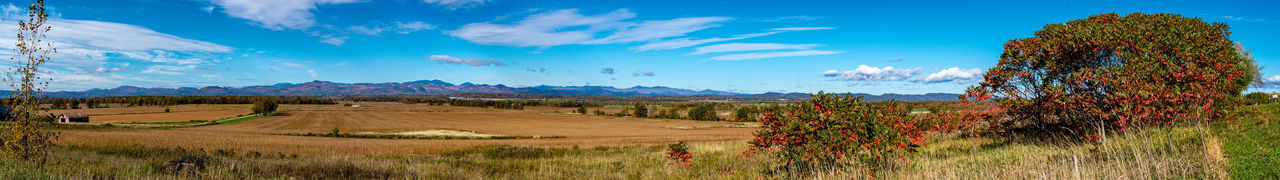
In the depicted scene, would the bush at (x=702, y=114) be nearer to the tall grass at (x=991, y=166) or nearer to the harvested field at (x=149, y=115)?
the harvested field at (x=149, y=115)

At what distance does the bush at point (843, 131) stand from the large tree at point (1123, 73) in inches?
146

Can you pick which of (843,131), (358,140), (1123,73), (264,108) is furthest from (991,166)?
(264,108)

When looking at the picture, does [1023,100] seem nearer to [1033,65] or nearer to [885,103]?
[1033,65]

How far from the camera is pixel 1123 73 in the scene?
36.7ft

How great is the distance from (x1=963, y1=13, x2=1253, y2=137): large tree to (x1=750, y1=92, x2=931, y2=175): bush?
3.70m

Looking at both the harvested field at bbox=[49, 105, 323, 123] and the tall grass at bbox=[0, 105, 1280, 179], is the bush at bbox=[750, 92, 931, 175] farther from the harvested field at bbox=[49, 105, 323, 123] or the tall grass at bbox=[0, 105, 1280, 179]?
the harvested field at bbox=[49, 105, 323, 123]

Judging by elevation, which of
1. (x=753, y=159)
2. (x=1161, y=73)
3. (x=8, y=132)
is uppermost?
(x=1161, y=73)

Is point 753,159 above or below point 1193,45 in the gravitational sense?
below

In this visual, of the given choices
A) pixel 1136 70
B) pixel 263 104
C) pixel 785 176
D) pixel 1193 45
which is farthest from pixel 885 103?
pixel 263 104

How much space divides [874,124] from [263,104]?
480ft

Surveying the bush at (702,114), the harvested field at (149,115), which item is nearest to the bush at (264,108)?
the harvested field at (149,115)

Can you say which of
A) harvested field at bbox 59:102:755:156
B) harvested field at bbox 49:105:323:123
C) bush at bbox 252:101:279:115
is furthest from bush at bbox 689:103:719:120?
harvested field at bbox 49:105:323:123

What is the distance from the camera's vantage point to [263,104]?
418ft

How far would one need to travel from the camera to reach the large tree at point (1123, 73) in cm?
1047
